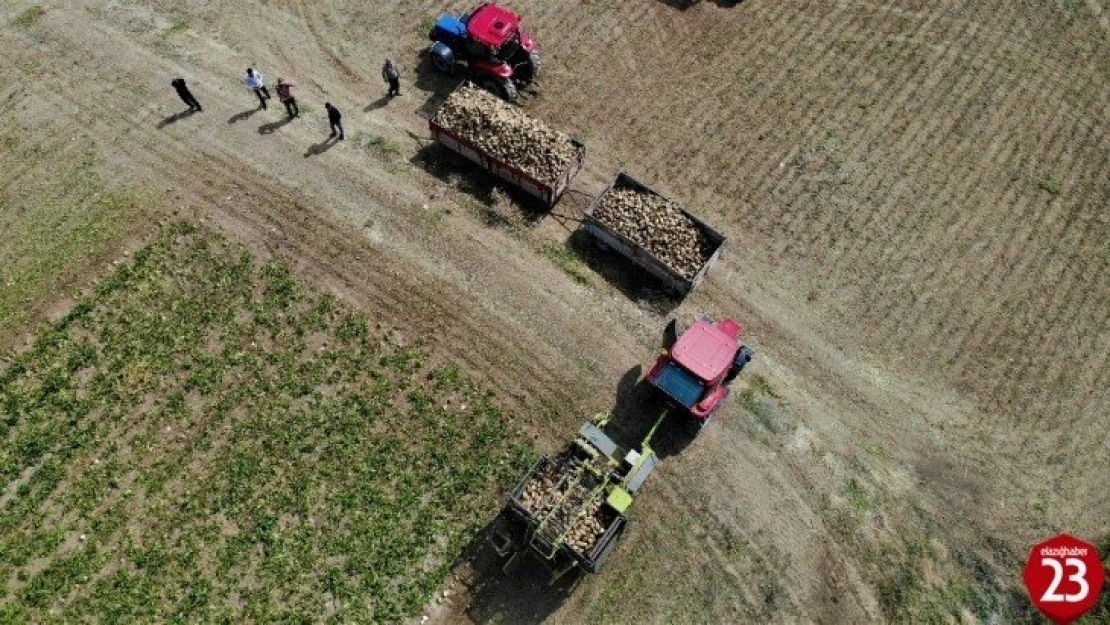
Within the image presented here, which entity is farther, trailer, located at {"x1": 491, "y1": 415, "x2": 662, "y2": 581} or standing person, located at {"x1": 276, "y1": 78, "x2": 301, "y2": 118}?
standing person, located at {"x1": 276, "y1": 78, "x2": 301, "y2": 118}

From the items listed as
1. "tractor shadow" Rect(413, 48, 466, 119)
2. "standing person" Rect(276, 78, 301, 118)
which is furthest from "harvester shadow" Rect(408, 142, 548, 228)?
"standing person" Rect(276, 78, 301, 118)

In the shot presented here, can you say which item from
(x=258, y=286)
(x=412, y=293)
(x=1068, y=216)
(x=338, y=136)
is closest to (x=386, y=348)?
(x=412, y=293)

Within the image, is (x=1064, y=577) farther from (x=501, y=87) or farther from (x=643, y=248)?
(x=501, y=87)

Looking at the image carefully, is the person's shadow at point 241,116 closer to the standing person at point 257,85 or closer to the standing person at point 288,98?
the standing person at point 257,85

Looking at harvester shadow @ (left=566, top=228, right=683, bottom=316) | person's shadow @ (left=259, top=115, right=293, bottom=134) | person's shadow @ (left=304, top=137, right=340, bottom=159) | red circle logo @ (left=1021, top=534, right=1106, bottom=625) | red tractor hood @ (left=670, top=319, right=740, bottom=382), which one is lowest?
red circle logo @ (left=1021, top=534, right=1106, bottom=625)

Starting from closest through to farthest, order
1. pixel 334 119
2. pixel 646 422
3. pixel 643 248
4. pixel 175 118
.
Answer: pixel 646 422 < pixel 643 248 < pixel 334 119 < pixel 175 118

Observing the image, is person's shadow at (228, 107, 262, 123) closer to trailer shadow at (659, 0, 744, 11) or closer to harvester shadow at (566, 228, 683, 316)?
harvester shadow at (566, 228, 683, 316)

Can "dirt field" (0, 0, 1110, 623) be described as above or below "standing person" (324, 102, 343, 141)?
below

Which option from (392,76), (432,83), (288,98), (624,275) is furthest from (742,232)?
(288,98)
